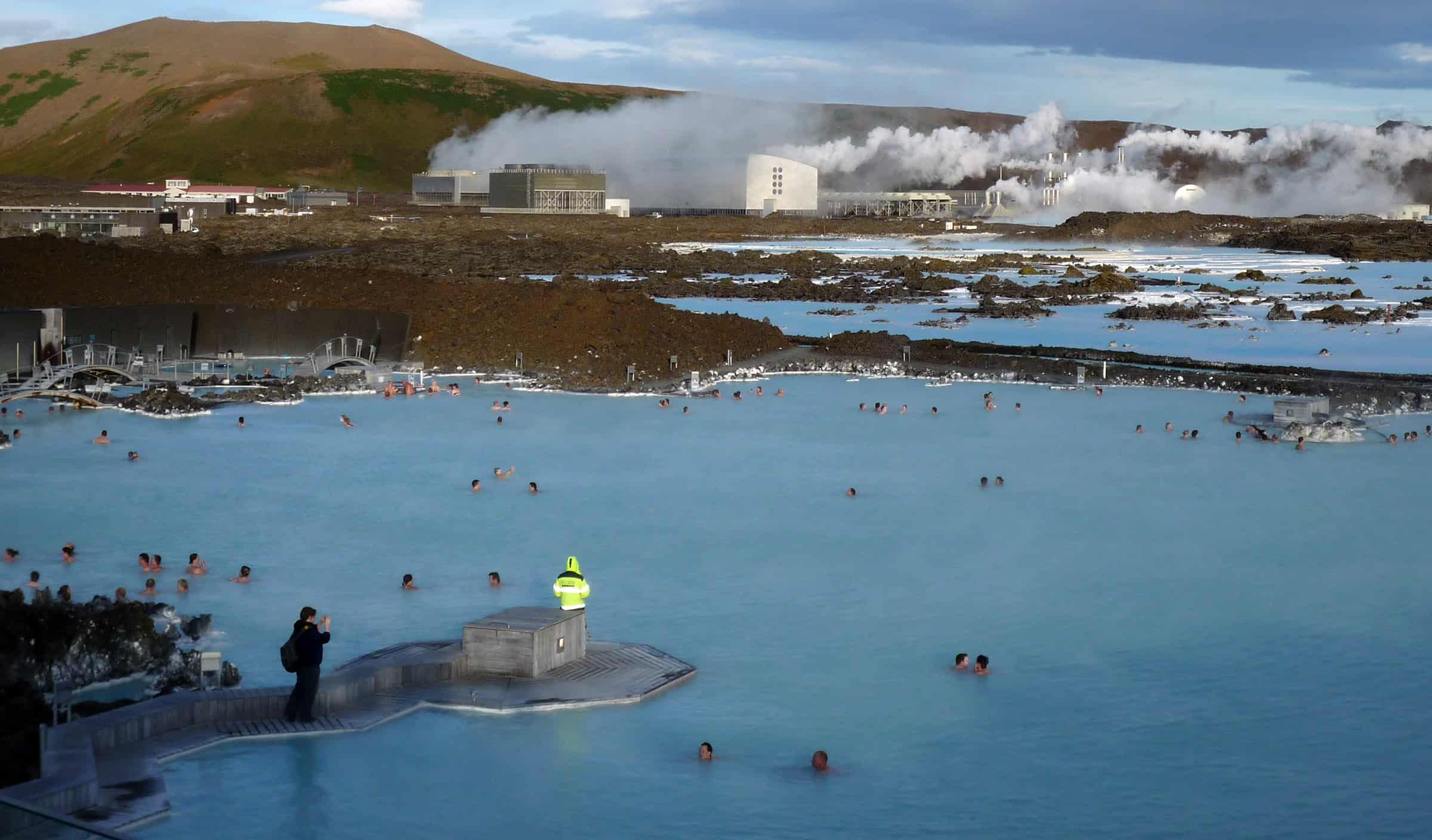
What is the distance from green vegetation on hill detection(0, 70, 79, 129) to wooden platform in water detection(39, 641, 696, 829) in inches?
7409

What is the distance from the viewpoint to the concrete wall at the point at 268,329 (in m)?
32.6

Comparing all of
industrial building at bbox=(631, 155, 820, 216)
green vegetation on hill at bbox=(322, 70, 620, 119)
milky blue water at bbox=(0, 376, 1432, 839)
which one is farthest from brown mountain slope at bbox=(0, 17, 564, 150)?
milky blue water at bbox=(0, 376, 1432, 839)

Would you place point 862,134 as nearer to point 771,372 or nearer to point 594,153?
point 594,153

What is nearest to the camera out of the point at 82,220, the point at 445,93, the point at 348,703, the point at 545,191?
the point at 348,703

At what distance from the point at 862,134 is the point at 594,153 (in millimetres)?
52534

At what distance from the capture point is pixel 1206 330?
134ft

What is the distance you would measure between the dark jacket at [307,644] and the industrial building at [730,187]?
4409 inches

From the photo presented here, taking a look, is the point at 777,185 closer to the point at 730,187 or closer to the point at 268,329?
the point at 730,187

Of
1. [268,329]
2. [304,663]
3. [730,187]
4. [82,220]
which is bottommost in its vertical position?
[304,663]

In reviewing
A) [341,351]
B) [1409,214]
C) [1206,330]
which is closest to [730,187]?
[1409,214]

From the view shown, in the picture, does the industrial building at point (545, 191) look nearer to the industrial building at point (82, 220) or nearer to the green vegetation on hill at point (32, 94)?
the industrial building at point (82, 220)

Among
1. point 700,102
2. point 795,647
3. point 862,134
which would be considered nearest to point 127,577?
point 795,647

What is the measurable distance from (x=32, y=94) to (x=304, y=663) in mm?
196555

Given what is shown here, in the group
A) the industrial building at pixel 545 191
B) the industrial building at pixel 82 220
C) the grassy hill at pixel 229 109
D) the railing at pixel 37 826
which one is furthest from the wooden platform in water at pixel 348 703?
the grassy hill at pixel 229 109
